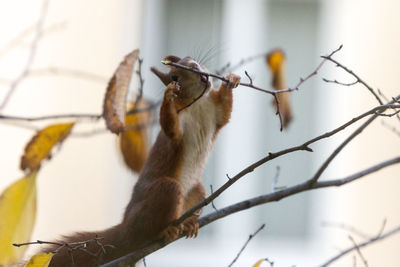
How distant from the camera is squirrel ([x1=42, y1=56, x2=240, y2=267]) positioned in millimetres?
993

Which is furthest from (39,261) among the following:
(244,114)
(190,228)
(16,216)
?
(244,114)

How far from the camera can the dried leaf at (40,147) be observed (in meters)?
1.00

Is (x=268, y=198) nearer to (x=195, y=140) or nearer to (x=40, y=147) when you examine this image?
(x=195, y=140)

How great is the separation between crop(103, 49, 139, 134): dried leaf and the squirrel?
5cm

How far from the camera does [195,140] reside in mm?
1103

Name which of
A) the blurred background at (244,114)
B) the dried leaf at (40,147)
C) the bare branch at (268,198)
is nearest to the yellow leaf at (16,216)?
the dried leaf at (40,147)

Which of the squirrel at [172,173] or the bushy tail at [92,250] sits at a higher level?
the squirrel at [172,173]

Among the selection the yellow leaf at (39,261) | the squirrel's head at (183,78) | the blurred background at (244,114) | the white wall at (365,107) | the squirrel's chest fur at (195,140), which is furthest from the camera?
the blurred background at (244,114)

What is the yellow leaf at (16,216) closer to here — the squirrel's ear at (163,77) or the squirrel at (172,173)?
the squirrel at (172,173)

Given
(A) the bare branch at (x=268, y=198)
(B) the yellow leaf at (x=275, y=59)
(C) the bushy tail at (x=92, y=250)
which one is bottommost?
(C) the bushy tail at (x=92, y=250)

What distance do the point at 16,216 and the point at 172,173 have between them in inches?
11.7

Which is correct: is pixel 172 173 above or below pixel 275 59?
below

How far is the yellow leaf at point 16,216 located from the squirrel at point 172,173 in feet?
0.30

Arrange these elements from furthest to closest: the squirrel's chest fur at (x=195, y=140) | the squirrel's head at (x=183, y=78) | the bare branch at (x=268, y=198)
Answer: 1. the squirrel's chest fur at (x=195, y=140)
2. the squirrel's head at (x=183, y=78)
3. the bare branch at (x=268, y=198)
